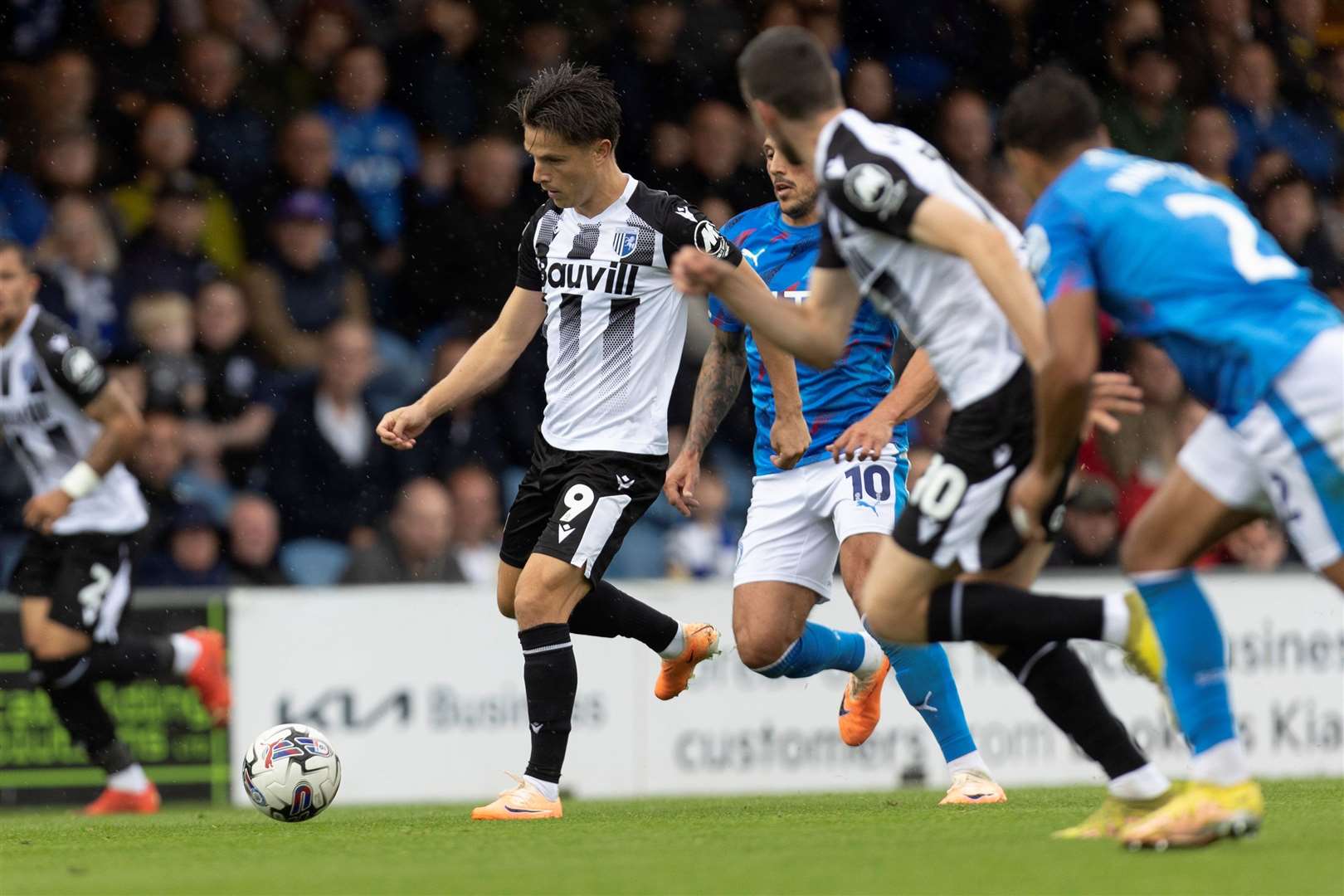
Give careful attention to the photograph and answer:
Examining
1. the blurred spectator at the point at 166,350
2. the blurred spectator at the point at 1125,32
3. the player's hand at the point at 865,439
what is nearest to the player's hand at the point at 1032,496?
the player's hand at the point at 865,439

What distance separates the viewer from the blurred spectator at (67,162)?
37.2 feet

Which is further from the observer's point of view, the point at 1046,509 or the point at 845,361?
the point at 845,361

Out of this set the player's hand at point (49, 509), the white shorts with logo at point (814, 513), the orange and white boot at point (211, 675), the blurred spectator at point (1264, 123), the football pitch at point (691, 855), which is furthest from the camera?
the blurred spectator at point (1264, 123)

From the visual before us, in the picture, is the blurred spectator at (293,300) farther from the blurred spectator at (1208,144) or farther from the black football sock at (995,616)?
the black football sock at (995,616)

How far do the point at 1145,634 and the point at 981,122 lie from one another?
332 inches

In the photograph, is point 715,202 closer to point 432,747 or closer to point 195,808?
point 432,747

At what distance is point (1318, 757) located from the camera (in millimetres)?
11148

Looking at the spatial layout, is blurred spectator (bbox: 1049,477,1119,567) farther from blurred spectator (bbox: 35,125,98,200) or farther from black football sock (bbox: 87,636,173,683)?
blurred spectator (bbox: 35,125,98,200)

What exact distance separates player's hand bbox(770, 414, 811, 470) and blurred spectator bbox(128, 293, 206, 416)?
5.16 meters

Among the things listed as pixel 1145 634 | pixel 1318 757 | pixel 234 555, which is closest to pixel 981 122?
pixel 1318 757

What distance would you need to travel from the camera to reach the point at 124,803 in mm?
9352

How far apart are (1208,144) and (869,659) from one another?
24.7ft

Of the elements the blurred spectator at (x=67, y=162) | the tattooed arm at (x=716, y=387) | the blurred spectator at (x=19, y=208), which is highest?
the blurred spectator at (x=67, y=162)

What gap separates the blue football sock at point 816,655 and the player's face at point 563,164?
1861mm
